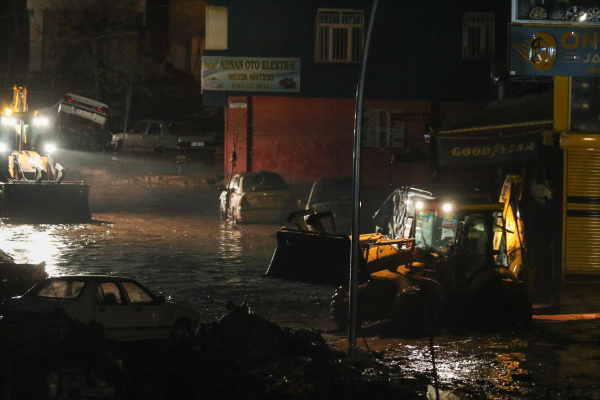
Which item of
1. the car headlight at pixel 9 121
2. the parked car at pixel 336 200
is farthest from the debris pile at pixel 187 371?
the car headlight at pixel 9 121

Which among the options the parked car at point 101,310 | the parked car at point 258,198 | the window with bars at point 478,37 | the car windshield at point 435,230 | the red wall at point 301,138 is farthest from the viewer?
the window with bars at point 478,37

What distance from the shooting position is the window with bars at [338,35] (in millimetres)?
33250

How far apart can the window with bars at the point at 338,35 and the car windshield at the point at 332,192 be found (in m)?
9.89

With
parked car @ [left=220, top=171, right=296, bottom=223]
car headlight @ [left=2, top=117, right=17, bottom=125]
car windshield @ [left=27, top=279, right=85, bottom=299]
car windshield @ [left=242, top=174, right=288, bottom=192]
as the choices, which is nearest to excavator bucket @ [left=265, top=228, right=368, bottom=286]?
car windshield @ [left=27, top=279, right=85, bottom=299]

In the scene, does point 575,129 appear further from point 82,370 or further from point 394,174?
point 394,174

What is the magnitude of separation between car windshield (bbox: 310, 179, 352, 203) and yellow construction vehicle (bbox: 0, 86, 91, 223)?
8.03m

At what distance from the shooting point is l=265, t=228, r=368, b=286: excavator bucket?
1188 centimetres

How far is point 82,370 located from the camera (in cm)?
809

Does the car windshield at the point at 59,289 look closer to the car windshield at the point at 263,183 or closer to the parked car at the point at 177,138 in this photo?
the car windshield at the point at 263,183

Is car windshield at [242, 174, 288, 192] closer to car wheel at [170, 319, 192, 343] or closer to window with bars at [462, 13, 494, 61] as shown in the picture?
window with bars at [462, 13, 494, 61]

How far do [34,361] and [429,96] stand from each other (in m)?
27.6

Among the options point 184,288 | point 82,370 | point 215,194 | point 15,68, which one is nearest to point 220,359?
point 82,370

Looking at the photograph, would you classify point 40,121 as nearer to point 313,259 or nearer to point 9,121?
point 9,121

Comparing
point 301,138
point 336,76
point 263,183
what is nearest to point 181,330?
point 263,183
